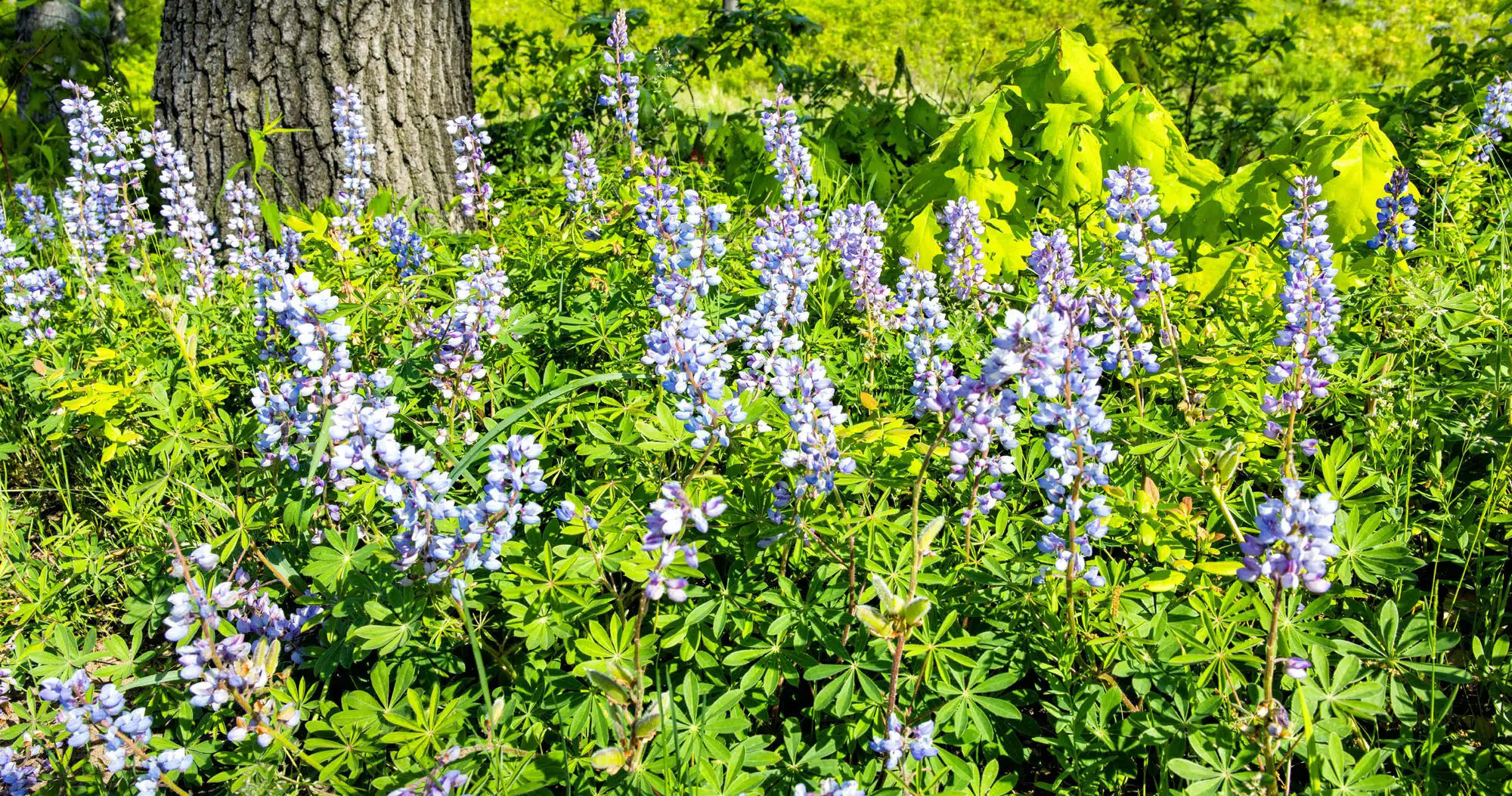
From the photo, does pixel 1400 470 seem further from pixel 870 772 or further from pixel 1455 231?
pixel 870 772

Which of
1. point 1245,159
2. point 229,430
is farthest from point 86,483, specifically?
point 1245,159

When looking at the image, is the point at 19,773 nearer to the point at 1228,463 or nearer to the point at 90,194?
the point at 1228,463

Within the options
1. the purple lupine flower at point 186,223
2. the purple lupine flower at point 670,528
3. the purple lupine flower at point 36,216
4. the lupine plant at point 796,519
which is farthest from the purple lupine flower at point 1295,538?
the purple lupine flower at point 36,216

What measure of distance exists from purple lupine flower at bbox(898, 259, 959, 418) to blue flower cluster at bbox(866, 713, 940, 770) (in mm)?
593

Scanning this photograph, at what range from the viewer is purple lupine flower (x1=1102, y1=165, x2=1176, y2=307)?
2.21 m

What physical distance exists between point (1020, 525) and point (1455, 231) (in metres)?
1.98

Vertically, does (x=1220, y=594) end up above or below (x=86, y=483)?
above

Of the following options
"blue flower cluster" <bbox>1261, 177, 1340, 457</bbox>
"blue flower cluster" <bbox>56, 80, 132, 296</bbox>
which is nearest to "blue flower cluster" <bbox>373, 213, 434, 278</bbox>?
"blue flower cluster" <bbox>56, 80, 132, 296</bbox>

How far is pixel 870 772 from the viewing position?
166 centimetres

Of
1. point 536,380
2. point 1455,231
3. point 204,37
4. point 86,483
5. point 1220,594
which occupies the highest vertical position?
point 204,37

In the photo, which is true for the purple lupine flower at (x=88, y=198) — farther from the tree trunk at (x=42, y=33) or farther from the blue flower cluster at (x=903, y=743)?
the blue flower cluster at (x=903, y=743)

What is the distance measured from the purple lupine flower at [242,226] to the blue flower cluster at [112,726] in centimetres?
194

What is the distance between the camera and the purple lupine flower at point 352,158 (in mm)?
3502

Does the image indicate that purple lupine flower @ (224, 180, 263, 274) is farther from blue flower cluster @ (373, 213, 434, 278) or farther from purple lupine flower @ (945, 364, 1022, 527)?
purple lupine flower @ (945, 364, 1022, 527)
